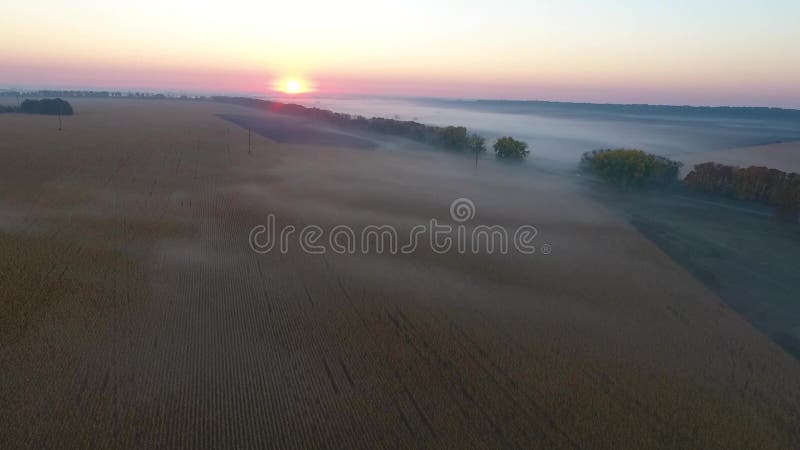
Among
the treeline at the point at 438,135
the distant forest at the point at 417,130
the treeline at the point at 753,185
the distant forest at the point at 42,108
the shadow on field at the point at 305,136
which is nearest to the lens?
the treeline at the point at 753,185

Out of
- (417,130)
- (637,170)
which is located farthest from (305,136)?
(637,170)

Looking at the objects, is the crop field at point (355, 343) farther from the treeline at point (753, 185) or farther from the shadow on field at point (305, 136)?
the shadow on field at point (305, 136)

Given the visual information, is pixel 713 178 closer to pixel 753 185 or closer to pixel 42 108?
pixel 753 185

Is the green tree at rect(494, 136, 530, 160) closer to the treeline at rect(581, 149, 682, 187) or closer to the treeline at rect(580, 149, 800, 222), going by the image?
the treeline at rect(580, 149, 800, 222)

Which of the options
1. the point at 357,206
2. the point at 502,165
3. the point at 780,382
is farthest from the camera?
the point at 502,165

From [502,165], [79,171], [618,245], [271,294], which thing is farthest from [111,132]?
[618,245]

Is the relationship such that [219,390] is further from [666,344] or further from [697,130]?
[697,130]

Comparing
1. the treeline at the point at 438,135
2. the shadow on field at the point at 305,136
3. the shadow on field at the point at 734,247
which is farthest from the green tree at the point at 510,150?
the shadow on field at the point at 734,247
